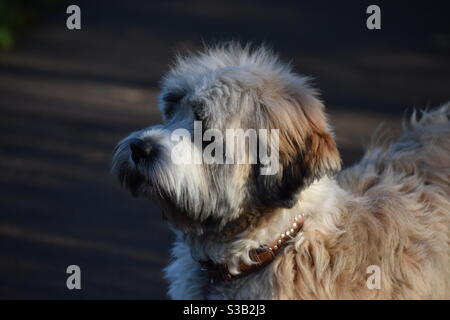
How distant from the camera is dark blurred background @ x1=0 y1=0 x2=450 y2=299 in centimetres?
504

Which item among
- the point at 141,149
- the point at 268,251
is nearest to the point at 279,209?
the point at 268,251

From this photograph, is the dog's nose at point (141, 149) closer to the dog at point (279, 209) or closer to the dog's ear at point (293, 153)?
the dog at point (279, 209)

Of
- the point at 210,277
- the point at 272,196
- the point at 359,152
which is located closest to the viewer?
the point at 272,196

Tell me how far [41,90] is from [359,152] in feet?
12.6

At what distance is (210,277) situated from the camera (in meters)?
3.16

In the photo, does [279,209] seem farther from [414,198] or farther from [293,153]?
[414,198]

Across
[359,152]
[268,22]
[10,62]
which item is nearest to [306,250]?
[359,152]

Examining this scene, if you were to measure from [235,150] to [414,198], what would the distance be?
974mm

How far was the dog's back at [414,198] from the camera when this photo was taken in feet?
9.79

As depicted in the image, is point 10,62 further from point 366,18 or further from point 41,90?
point 366,18

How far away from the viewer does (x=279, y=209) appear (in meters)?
2.95

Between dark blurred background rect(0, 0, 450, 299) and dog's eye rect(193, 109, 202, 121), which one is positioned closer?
dog's eye rect(193, 109, 202, 121)

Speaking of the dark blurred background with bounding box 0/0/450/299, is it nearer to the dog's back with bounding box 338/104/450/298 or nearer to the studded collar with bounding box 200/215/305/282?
the studded collar with bounding box 200/215/305/282

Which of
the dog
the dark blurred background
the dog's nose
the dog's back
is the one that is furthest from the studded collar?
the dark blurred background
